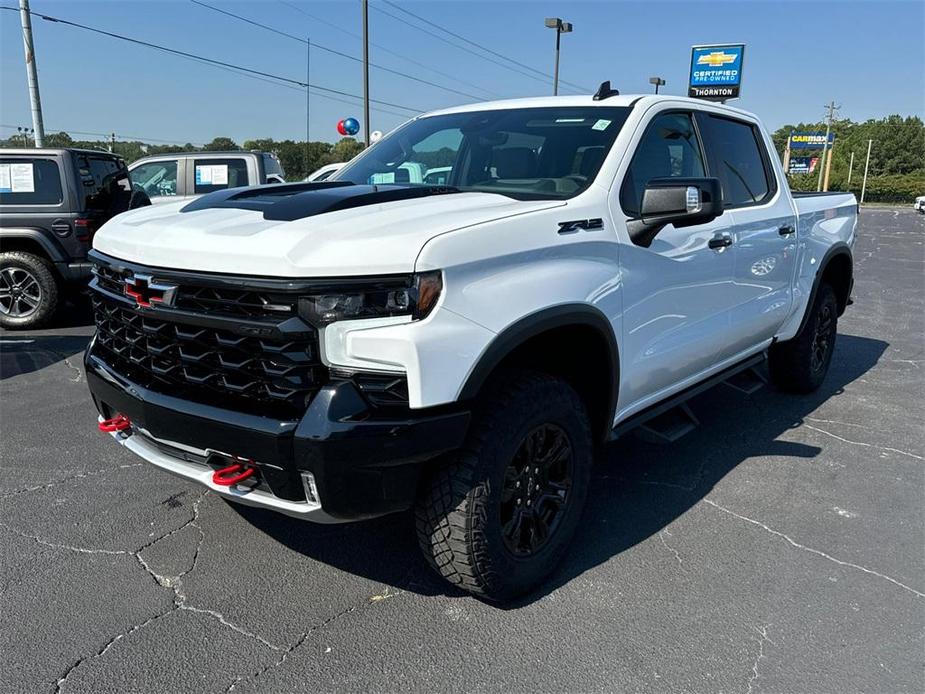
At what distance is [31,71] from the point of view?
1477 centimetres

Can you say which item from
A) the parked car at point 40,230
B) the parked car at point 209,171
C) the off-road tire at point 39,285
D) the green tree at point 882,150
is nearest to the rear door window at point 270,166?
the parked car at point 209,171

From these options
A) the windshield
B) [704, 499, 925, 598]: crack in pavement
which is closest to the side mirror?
the windshield

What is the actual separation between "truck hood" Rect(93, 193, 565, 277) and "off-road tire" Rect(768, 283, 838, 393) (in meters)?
3.18

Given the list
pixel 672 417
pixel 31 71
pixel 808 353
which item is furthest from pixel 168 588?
pixel 31 71

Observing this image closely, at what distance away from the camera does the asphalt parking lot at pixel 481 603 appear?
7.88ft

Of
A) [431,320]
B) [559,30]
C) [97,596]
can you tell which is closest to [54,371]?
[97,596]

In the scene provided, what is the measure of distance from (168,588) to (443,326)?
161 cm

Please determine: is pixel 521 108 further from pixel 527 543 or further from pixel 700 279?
pixel 527 543

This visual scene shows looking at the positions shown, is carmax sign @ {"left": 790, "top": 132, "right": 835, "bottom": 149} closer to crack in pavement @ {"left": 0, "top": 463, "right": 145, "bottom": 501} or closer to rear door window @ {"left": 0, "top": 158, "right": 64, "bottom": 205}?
rear door window @ {"left": 0, "top": 158, "right": 64, "bottom": 205}

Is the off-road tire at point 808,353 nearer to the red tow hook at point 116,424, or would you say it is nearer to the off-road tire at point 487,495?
the off-road tire at point 487,495

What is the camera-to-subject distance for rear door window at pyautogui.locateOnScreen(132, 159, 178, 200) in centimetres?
1038

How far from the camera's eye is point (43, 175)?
24.7 ft

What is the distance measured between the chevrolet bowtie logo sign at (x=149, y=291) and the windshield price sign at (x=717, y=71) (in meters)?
35.2

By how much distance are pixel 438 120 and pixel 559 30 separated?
31214mm
